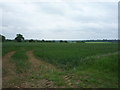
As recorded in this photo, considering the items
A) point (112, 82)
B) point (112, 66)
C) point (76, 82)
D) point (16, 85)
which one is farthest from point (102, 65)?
point (16, 85)

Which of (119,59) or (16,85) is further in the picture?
(119,59)

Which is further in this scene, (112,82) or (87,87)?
(112,82)

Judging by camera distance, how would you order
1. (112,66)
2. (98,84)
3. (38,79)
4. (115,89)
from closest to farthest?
(115,89) < (98,84) < (38,79) < (112,66)

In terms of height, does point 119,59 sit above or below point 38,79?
above

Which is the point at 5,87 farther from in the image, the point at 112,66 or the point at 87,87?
the point at 112,66

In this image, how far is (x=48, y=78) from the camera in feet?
17.2

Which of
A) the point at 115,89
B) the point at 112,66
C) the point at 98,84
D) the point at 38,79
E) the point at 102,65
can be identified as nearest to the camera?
the point at 115,89

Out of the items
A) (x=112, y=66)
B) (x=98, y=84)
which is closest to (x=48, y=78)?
(x=98, y=84)

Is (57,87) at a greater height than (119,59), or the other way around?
(119,59)

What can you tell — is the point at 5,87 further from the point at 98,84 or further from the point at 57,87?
the point at 98,84

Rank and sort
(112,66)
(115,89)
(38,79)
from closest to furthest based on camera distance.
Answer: (115,89), (38,79), (112,66)

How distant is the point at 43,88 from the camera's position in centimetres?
430

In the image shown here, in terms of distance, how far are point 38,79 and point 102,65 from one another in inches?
148

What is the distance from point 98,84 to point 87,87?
1.57ft
